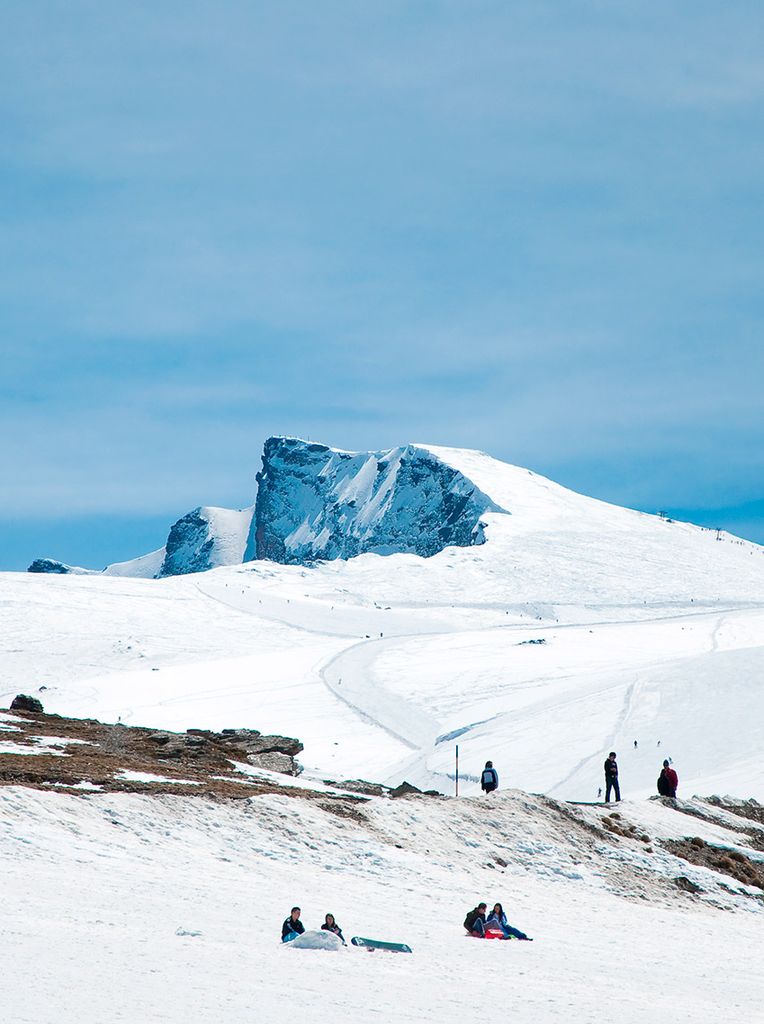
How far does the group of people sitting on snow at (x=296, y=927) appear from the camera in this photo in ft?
61.7

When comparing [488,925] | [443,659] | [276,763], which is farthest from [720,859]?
[443,659]

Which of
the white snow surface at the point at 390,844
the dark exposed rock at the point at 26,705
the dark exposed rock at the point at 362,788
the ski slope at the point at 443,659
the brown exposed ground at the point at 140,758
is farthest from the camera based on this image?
the ski slope at the point at 443,659

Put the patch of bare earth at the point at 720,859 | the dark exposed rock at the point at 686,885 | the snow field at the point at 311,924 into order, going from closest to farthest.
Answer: the snow field at the point at 311,924
the dark exposed rock at the point at 686,885
the patch of bare earth at the point at 720,859

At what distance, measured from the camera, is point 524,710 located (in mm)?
67500

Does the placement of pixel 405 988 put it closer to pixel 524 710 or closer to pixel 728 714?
pixel 728 714

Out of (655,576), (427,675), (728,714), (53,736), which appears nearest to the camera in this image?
(53,736)

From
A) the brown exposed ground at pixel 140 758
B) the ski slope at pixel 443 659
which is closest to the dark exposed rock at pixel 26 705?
the brown exposed ground at pixel 140 758

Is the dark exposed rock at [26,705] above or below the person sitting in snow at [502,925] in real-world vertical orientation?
above

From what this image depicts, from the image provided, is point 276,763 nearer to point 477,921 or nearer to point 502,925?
point 502,925

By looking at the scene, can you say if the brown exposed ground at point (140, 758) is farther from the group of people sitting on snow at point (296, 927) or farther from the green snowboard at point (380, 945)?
the green snowboard at point (380, 945)

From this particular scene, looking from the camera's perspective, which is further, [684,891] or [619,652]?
[619,652]

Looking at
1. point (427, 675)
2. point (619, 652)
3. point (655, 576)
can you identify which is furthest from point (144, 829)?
point (655, 576)

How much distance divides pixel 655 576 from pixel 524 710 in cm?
12043

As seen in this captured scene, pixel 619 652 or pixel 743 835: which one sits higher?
pixel 619 652
